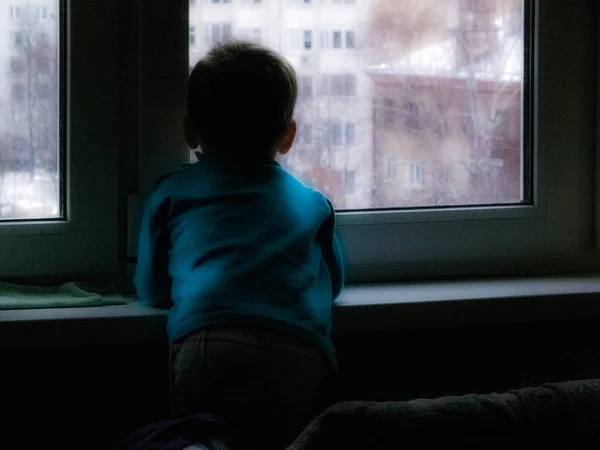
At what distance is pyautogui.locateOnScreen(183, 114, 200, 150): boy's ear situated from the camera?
4.15 ft

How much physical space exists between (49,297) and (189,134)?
1.00 feet

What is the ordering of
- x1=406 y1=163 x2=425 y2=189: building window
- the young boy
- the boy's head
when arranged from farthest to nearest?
x1=406 y1=163 x2=425 y2=189: building window
the boy's head
the young boy

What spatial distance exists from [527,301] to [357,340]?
0.26 meters

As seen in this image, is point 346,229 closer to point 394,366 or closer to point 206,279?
point 394,366

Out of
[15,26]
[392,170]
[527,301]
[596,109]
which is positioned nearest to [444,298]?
[527,301]

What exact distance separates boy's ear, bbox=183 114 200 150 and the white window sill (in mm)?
248

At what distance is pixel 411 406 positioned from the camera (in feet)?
2.99

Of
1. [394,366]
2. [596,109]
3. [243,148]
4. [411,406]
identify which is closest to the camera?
[411,406]

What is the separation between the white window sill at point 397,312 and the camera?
1130 millimetres

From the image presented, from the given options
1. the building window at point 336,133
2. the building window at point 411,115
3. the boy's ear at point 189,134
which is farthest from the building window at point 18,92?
the building window at point 411,115

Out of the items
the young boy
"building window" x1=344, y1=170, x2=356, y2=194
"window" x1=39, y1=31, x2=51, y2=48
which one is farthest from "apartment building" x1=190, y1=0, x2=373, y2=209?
"window" x1=39, y1=31, x2=51, y2=48

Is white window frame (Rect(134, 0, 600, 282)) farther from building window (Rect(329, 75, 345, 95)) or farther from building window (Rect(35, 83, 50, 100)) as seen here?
building window (Rect(35, 83, 50, 100))

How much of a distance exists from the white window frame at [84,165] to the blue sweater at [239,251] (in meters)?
0.09

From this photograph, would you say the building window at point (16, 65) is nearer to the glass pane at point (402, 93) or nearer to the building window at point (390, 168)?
the glass pane at point (402, 93)
